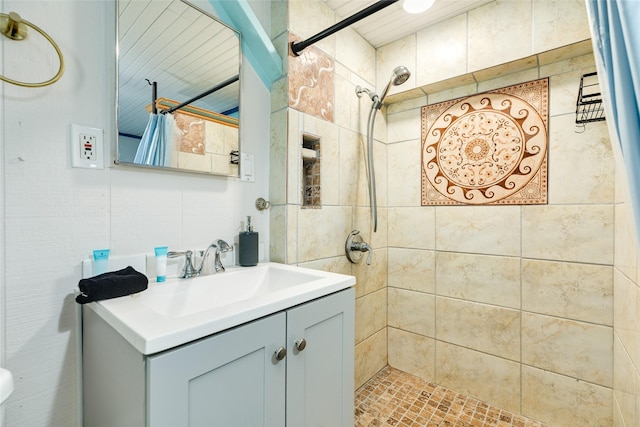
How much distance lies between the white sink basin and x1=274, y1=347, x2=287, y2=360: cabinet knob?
109 millimetres

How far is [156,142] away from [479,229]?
164 cm

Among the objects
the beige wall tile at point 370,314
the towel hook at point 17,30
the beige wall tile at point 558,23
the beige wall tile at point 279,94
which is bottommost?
the beige wall tile at point 370,314

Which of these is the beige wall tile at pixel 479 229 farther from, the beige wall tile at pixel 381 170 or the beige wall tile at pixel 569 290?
the beige wall tile at pixel 381 170

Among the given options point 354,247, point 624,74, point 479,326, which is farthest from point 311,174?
point 479,326

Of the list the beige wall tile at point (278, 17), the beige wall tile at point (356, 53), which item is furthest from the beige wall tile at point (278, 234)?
the beige wall tile at point (356, 53)

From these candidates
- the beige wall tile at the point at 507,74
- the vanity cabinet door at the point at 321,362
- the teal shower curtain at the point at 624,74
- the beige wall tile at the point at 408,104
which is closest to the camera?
Answer: the teal shower curtain at the point at 624,74

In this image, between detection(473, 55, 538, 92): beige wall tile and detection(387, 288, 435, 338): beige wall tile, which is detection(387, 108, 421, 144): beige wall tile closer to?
detection(473, 55, 538, 92): beige wall tile

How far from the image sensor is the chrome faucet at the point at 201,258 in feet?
3.37

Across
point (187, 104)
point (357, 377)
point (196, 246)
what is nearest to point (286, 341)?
point (196, 246)

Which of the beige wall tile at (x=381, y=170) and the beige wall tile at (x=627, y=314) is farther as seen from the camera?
the beige wall tile at (x=381, y=170)

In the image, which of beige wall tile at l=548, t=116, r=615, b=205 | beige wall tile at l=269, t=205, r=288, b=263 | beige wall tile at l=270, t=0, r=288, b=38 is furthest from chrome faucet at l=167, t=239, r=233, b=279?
beige wall tile at l=548, t=116, r=615, b=205

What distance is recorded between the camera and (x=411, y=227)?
183 cm

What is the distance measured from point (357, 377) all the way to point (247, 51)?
72.9 inches

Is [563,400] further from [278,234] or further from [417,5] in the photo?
[417,5]
